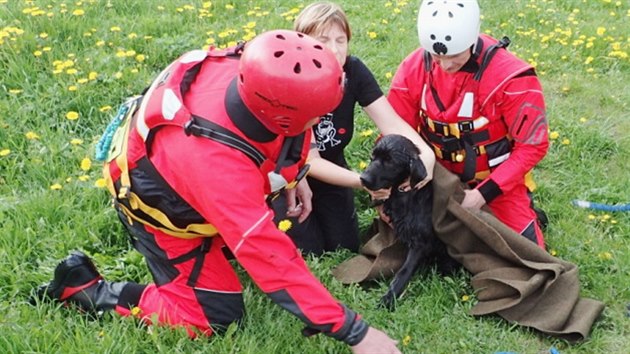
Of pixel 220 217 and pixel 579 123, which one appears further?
pixel 579 123

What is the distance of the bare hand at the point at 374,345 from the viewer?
3051mm

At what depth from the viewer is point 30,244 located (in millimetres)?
4215

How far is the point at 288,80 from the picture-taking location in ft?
8.91

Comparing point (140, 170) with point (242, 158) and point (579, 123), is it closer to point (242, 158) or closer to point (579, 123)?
point (242, 158)

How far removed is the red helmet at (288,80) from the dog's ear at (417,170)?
1.37 metres

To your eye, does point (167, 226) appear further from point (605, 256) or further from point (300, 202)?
point (605, 256)

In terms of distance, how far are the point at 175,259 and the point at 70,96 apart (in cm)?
269

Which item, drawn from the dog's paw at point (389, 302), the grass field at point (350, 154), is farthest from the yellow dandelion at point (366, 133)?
the dog's paw at point (389, 302)

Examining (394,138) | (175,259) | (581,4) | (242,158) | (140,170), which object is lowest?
(581,4)

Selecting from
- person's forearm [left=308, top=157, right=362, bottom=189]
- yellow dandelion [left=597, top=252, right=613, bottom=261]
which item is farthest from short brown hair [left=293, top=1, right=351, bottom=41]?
yellow dandelion [left=597, top=252, right=613, bottom=261]

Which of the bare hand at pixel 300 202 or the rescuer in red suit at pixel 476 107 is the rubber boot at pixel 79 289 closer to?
the bare hand at pixel 300 202

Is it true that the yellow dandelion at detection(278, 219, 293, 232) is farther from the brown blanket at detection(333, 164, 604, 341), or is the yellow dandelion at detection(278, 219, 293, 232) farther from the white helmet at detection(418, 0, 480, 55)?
the white helmet at detection(418, 0, 480, 55)

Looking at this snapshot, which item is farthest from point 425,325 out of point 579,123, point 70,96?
point 70,96

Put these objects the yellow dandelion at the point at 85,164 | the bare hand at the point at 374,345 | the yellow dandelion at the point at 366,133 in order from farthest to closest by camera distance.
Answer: the yellow dandelion at the point at 366,133
the yellow dandelion at the point at 85,164
the bare hand at the point at 374,345
